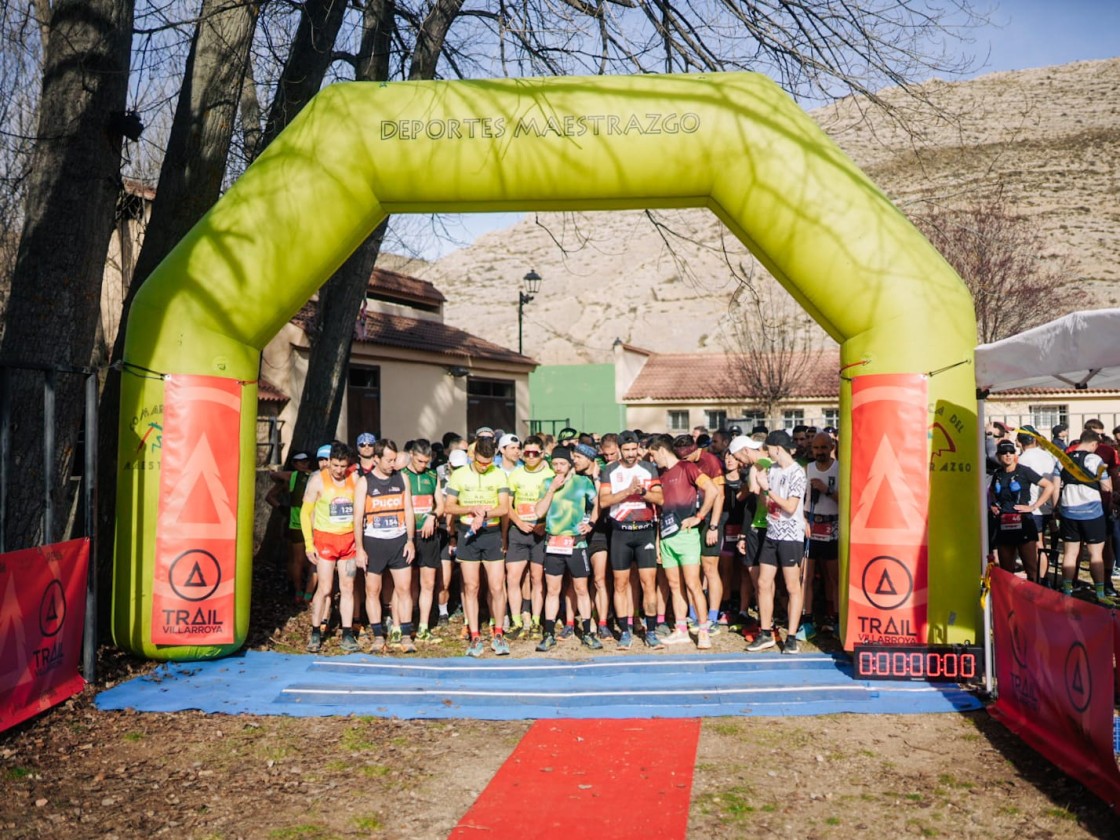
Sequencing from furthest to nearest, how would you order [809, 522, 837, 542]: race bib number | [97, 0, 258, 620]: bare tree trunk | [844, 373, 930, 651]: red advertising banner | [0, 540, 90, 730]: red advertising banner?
[809, 522, 837, 542]: race bib number → [97, 0, 258, 620]: bare tree trunk → [844, 373, 930, 651]: red advertising banner → [0, 540, 90, 730]: red advertising banner

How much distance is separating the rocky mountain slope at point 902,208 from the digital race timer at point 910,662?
1668 inches

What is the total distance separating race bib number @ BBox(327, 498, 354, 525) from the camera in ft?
26.9

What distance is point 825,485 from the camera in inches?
331

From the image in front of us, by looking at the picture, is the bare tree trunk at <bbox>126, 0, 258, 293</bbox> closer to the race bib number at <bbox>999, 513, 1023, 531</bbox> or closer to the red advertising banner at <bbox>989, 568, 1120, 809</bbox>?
the red advertising banner at <bbox>989, 568, 1120, 809</bbox>

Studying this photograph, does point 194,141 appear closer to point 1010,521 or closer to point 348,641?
point 348,641

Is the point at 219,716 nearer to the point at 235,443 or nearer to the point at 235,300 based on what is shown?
the point at 235,443

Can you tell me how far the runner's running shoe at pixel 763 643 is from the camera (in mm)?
7957

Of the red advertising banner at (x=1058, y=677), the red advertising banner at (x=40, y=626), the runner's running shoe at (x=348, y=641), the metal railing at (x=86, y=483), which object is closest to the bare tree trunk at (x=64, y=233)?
the metal railing at (x=86, y=483)

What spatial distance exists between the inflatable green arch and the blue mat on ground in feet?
2.13

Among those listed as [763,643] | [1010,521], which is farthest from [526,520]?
[1010,521]

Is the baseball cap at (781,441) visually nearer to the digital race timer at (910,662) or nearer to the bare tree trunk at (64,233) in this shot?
the digital race timer at (910,662)

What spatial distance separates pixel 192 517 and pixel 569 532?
10.6 ft

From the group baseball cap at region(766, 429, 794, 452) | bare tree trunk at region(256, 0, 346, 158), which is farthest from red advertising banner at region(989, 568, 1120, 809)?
bare tree trunk at region(256, 0, 346, 158)

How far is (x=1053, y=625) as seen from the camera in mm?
5184
